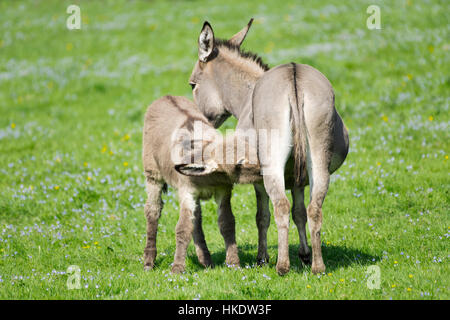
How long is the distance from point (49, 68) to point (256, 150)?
13.7 metres

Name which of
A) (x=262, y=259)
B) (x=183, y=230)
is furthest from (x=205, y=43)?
(x=262, y=259)

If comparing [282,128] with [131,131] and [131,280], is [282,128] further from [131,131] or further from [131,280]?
[131,131]

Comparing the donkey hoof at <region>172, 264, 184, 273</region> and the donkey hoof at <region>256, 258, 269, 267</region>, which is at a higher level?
the donkey hoof at <region>172, 264, 184, 273</region>

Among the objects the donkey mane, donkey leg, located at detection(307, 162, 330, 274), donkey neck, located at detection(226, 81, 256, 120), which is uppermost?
the donkey mane

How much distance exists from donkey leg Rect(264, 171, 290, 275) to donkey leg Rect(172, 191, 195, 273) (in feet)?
3.78

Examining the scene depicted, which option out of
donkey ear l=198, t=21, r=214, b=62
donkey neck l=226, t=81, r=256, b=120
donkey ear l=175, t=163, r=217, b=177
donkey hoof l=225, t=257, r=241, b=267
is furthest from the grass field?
donkey ear l=198, t=21, r=214, b=62

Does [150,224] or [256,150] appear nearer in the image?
[256,150]

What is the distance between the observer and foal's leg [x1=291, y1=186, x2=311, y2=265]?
19.9 feet

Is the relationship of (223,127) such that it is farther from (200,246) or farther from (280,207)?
(280,207)

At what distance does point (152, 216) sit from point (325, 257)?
2248mm

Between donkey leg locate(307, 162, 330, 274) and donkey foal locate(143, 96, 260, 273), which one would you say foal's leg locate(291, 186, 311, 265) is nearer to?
donkey leg locate(307, 162, 330, 274)

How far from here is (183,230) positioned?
5.91 m

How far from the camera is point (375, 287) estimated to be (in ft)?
16.6
